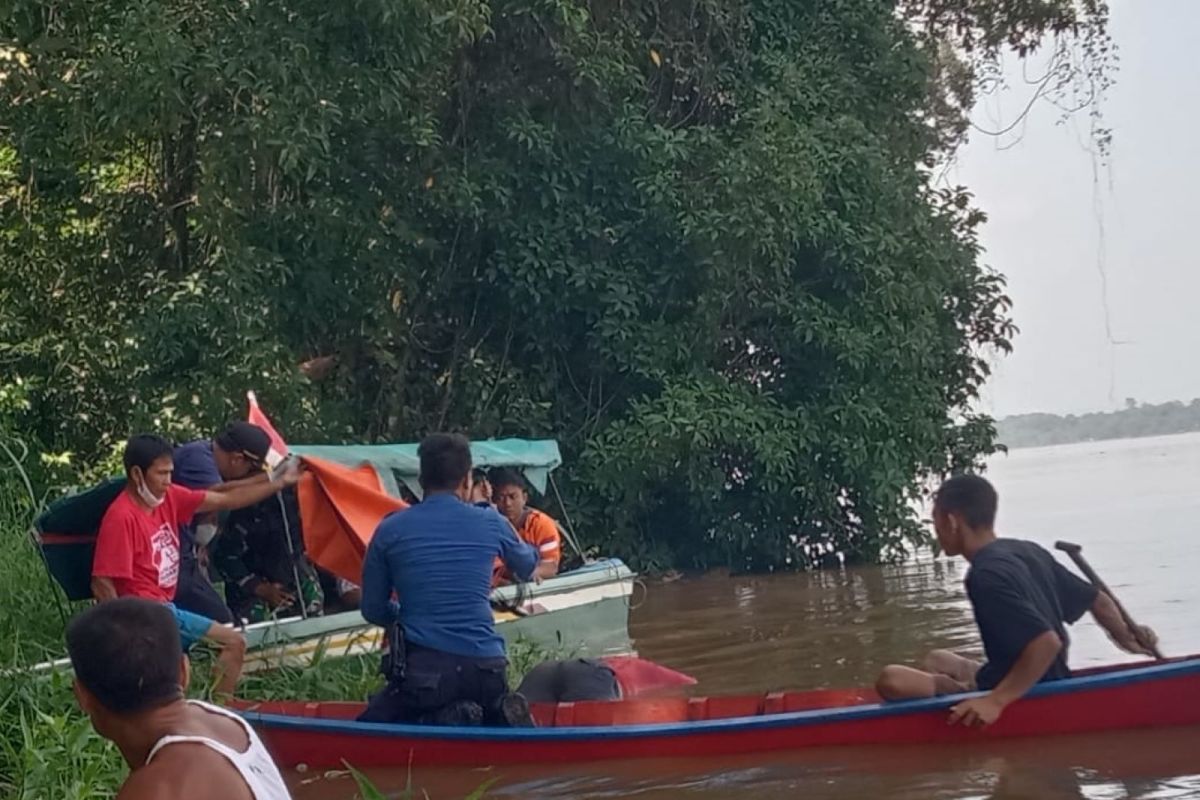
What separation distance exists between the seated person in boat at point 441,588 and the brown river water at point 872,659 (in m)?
0.38

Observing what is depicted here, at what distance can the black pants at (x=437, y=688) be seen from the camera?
6.30 m

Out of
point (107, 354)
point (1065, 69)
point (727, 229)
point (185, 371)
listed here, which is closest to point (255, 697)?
point (185, 371)

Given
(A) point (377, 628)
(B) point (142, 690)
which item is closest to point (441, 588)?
(A) point (377, 628)

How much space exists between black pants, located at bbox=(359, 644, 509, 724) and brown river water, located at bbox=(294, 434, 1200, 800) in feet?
0.85

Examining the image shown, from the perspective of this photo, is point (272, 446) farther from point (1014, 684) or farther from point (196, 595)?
point (1014, 684)

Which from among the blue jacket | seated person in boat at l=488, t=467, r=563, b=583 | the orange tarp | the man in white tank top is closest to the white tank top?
the man in white tank top

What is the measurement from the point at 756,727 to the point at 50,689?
9.67 ft

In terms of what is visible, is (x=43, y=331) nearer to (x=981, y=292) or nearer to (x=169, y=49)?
(x=169, y=49)

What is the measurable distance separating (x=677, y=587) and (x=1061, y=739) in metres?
10.3

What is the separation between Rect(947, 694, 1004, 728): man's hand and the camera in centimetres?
599

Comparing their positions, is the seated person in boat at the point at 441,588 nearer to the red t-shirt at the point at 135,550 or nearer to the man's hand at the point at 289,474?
the red t-shirt at the point at 135,550

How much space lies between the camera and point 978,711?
603cm

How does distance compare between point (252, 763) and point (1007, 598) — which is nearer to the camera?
point (252, 763)

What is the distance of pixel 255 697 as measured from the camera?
7.59 m
